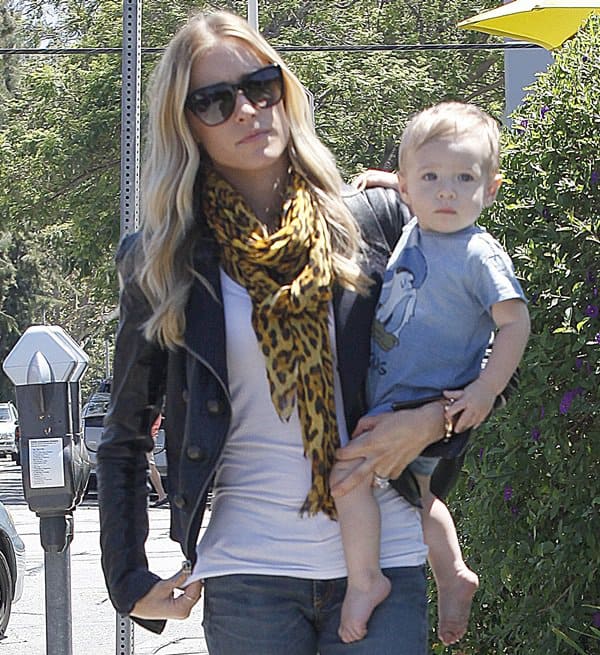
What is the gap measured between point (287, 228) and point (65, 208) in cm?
1960

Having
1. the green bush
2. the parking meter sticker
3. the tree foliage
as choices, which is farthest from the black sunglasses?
the tree foliage

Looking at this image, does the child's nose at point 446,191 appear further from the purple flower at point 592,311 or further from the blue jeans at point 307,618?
the purple flower at point 592,311

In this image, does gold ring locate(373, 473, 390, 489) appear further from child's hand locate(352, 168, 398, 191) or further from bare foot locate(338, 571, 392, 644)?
child's hand locate(352, 168, 398, 191)

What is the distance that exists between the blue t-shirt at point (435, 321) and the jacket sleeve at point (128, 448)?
43 cm

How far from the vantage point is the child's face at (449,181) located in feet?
7.79

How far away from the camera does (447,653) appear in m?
4.82

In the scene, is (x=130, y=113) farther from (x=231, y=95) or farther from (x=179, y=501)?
(x=179, y=501)

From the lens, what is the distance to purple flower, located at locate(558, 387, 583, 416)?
13.6ft

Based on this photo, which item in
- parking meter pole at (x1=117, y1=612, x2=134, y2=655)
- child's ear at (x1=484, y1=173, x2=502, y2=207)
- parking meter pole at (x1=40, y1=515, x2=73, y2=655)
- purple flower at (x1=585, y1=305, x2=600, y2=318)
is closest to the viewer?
child's ear at (x1=484, y1=173, x2=502, y2=207)

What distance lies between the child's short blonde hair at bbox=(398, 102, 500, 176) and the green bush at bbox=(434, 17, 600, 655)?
1.74 metres

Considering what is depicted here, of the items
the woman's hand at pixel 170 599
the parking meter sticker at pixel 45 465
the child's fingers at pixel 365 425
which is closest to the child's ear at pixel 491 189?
the child's fingers at pixel 365 425

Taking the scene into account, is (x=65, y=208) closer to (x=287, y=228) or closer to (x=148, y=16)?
(x=148, y=16)

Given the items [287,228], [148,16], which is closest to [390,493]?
[287,228]

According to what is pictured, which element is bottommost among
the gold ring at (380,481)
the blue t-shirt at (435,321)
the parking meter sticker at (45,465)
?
the parking meter sticker at (45,465)
